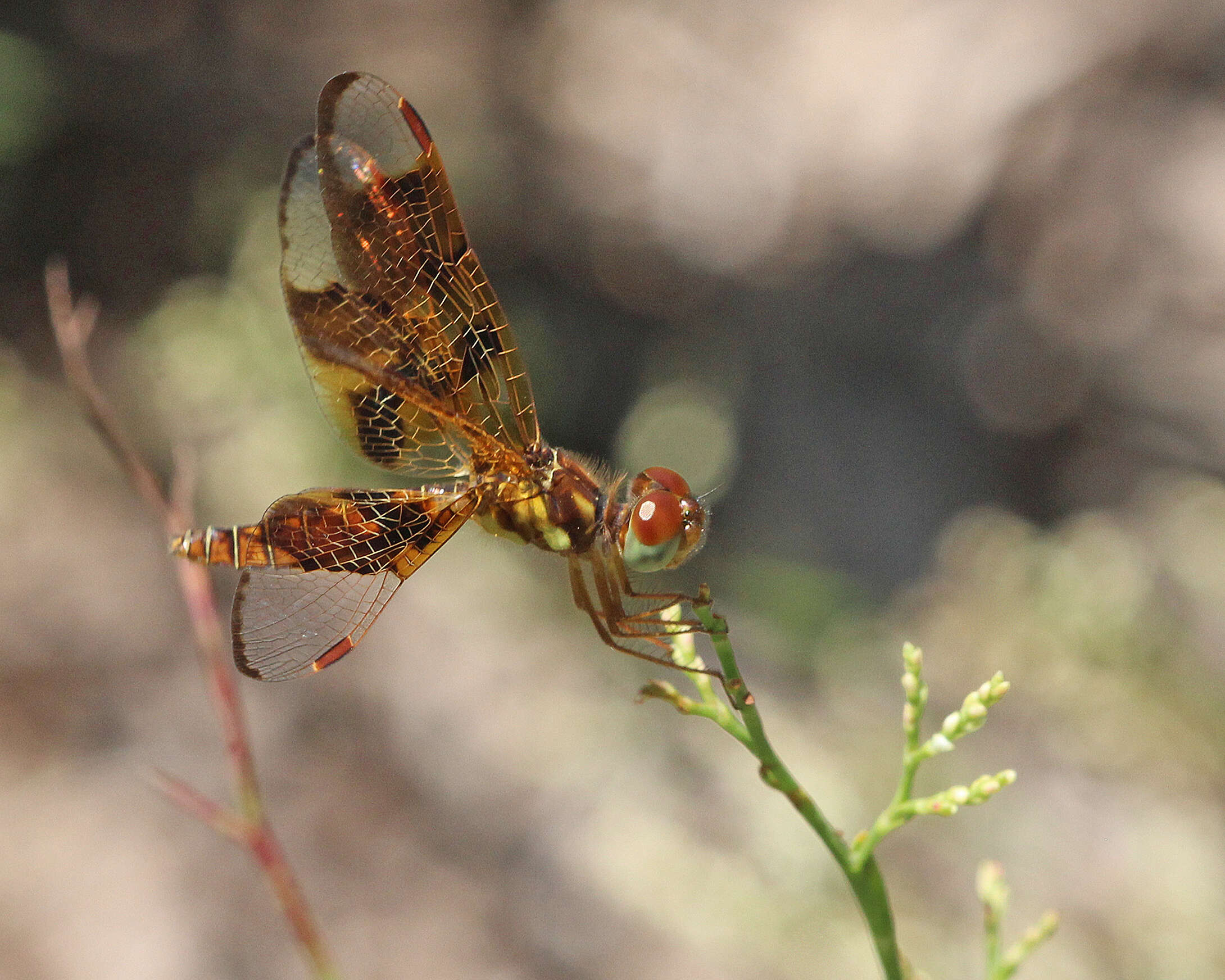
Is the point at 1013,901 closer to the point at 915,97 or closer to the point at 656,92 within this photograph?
A: the point at 915,97

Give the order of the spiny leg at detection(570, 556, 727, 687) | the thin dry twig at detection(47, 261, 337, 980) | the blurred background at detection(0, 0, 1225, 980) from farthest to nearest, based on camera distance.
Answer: the blurred background at detection(0, 0, 1225, 980)
the spiny leg at detection(570, 556, 727, 687)
the thin dry twig at detection(47, 261, 337, 980)

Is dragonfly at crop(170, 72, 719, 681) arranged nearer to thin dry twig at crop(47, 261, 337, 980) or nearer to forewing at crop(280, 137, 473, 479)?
forewing at crop(280, 137, 473, 479)

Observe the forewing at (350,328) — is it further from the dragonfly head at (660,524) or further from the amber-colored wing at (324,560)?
the dragonfly head at (660,524)

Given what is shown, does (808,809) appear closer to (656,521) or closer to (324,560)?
(656,521)

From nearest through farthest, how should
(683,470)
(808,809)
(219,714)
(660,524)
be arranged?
(808,809) → (219,714) → (660,524) → (683,470)

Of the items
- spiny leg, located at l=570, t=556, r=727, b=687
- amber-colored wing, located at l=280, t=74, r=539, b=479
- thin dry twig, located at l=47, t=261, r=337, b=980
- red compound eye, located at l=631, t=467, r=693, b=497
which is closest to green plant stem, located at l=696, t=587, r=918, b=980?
spiny leg, located at l=570, t=556, r=727, b=687

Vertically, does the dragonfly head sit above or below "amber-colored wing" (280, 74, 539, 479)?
below

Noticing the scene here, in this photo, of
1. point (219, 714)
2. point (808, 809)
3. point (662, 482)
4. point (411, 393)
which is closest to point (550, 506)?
point (662, 482)
